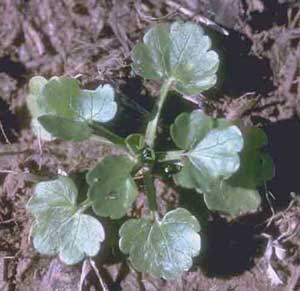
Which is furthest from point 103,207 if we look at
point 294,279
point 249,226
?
point 294,279

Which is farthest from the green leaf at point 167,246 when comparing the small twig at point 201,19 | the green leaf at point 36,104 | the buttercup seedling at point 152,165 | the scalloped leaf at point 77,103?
the small twig at point 201,19

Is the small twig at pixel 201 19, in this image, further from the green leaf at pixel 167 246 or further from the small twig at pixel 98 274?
the small twig at pixel 98 274

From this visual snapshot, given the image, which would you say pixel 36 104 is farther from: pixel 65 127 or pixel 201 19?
pixel 201 19

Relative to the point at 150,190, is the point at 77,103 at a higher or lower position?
higher

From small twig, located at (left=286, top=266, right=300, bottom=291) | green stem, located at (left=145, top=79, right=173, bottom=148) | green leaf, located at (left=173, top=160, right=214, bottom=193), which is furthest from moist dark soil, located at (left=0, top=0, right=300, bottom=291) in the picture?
green leaf, located at (left=173, top=160, right=214, bottom=193)

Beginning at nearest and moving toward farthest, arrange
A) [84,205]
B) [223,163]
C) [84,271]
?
[223,163]
[84,205]
[84,271]

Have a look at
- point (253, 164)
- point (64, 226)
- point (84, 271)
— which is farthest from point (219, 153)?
point (84, 271)
